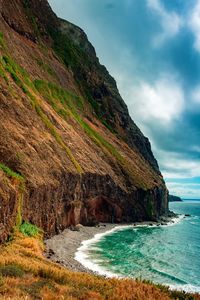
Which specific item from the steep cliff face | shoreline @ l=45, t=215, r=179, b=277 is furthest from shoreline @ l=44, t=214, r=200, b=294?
the steep cliff face

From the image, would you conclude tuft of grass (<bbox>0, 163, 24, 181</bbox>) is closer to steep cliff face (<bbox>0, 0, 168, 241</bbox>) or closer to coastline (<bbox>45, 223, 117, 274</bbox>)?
steep cliff face (<bbox>0, 0, 168, 241</bbox>)

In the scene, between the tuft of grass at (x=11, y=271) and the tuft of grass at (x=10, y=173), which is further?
the tuft of grass at (x=10, y=173)

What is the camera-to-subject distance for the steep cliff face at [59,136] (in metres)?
47.7

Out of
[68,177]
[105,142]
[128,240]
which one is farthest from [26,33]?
[128,240]

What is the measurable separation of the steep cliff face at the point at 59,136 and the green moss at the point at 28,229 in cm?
98

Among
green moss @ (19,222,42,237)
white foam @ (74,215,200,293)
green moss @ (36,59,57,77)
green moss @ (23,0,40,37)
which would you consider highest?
green moss @ (23,0,40,37)

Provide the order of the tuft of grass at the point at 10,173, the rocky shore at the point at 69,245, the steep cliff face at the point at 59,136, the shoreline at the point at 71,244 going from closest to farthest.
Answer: the shoreline at the point at 71,244, the rocky shore at the point at 69,245, the tuft of grass at the point at 10,173, the steep cliff face at the point at 59,136

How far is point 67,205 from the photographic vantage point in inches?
2474

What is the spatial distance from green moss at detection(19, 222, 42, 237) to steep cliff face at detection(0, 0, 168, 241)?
0.98m

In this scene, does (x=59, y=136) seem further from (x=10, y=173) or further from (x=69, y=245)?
(x=10, y=173)

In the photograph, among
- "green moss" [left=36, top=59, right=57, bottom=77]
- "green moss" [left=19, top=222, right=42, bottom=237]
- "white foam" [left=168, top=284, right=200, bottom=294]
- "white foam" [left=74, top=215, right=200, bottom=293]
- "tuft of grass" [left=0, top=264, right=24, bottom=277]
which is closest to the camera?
"tuft of grass" [left=0, top=264, right=24, bottom=277]

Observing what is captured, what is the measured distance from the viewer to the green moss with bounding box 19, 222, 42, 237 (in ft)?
129

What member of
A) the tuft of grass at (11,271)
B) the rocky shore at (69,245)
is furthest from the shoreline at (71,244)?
the tuft of grass at (11,271)

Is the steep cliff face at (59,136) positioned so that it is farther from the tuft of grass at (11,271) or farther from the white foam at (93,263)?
the tuft of grass at (11,271)
